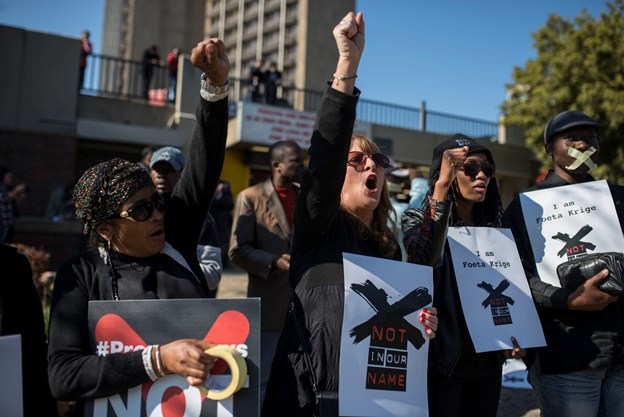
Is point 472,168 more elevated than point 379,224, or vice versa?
point 472,168

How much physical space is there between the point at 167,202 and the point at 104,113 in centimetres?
1546

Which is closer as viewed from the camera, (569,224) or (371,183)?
(371,183)

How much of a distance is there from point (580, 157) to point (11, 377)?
2.76 meters

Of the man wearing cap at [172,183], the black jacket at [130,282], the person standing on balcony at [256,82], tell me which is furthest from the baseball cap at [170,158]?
the person standing on balcony at [256,82]

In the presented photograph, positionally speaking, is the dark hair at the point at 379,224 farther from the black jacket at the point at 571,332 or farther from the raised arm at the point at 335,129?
the black jacket at the point at 571,332

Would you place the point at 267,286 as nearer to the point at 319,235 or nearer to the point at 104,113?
the point at 319,235

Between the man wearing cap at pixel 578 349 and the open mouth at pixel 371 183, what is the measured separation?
1.02 metres

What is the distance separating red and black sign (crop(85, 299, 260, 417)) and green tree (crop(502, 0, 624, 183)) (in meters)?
18.2

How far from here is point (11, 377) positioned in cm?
184

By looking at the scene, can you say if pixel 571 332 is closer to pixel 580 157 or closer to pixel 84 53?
pixel 580 157

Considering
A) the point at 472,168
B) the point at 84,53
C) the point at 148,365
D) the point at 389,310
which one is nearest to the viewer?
the point at 148,365

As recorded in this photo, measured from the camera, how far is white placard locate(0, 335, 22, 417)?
182 cm

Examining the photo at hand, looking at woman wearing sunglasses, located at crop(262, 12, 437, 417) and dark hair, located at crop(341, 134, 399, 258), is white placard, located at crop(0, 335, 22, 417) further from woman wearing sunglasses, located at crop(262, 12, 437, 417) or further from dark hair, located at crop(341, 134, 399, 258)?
dark hair, located at crop(341, 134, 399, 258)

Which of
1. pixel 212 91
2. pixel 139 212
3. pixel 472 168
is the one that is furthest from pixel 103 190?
pixel 472 168
